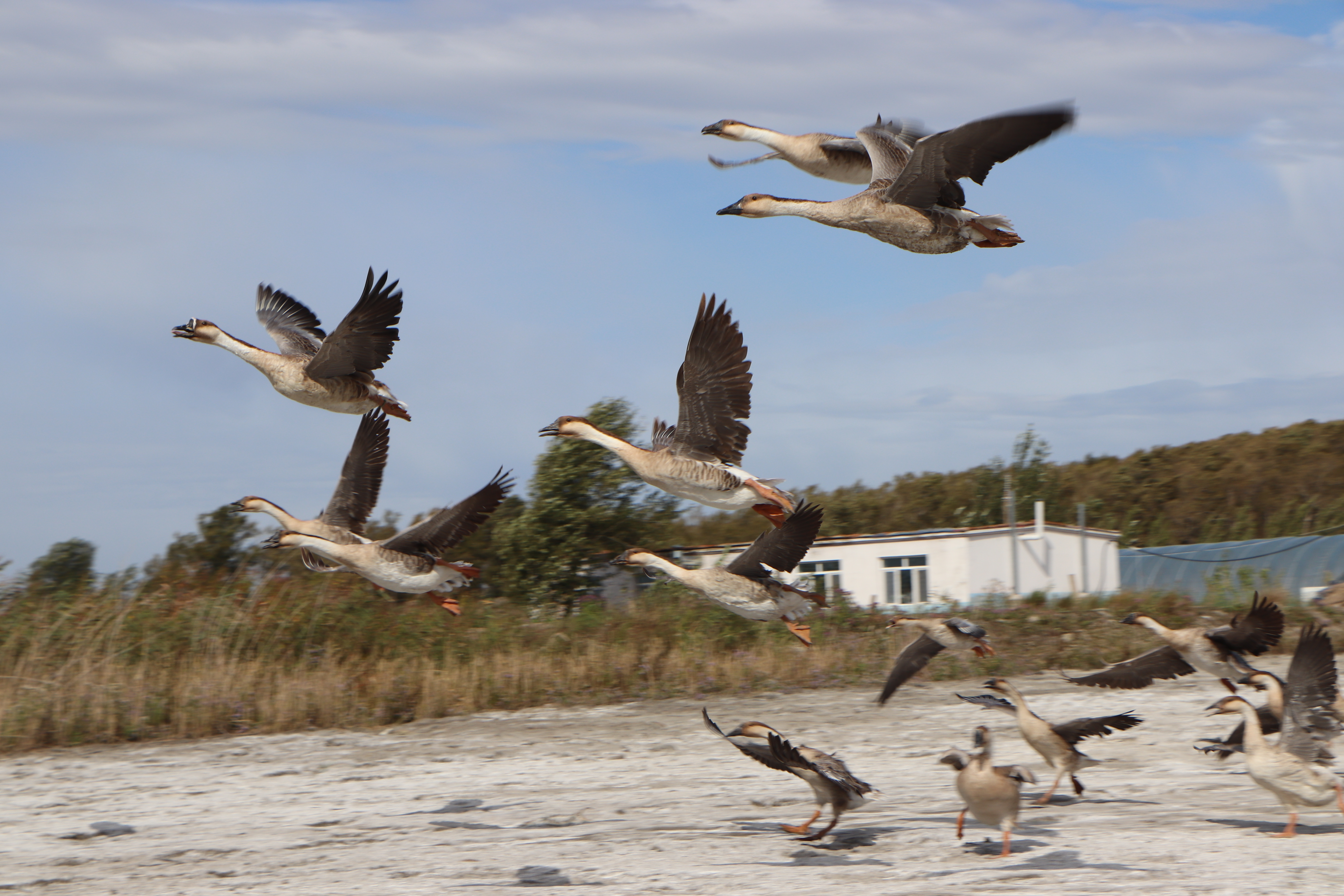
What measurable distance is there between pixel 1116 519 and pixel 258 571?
33840 mm

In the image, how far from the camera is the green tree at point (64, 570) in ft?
65.9

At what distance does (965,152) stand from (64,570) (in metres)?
18.6

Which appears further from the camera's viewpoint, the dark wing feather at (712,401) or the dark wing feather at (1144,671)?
the dark wing feather at (1144,671)

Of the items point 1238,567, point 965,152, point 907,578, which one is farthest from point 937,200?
point 1238,567

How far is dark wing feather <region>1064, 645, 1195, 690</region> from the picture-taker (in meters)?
10.4

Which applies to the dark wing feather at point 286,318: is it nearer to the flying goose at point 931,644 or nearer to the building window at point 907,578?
the flying goose at point 931,644

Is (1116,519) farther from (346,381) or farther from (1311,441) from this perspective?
(346,381)

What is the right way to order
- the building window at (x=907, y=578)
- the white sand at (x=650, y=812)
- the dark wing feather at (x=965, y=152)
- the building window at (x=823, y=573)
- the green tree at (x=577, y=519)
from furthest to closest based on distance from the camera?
1. the building window at (x=907, y=578)
2. the building window at (x=823, y=573)
3. the green tree at (x=577, y=519)
4. the white sand at (x=650, y=812)
5. the dark wing feather at (x=965, y=152)

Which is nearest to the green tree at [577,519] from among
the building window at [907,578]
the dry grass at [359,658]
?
the dry grass at [359,658]

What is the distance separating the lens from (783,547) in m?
7.75

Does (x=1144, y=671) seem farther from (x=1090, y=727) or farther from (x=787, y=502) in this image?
(x=787, y=502)

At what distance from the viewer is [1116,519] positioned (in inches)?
1748

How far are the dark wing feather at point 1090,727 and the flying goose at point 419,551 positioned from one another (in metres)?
5.09

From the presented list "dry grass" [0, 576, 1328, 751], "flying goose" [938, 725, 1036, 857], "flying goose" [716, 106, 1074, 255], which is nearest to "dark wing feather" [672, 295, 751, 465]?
"flying goose" [716, 106, 1074, 255]
